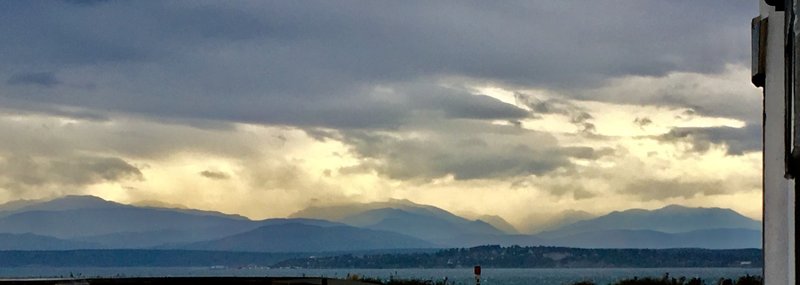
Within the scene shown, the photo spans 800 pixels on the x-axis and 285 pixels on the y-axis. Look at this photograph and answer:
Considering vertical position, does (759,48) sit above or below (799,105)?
above

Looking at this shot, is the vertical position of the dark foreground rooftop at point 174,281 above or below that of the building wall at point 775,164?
below

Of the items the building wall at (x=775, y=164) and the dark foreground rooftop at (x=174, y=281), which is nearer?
the building wall at (x=775, y=164)

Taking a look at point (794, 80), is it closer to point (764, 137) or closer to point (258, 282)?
point (764, 137)

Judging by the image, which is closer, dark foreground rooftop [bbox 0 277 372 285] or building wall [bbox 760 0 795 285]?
building wall [bbox 760 0 795 285]

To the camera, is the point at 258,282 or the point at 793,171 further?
the point at 258,282

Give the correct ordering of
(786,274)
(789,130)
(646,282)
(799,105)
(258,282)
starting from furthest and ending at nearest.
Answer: (646,282), (258,282), (786,274), (789,130), (799,105)

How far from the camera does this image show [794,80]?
11.9 feet

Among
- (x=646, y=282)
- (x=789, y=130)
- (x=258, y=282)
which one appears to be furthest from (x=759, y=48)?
(x=646, y=282)

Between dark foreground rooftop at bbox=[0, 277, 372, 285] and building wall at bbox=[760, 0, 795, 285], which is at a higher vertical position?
building wall at bbox=[760, 0, 795, 285]

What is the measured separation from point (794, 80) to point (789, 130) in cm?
22

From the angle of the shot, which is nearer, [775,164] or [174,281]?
[775,164]

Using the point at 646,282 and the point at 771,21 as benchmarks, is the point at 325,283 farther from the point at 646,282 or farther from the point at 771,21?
the point at 771,21

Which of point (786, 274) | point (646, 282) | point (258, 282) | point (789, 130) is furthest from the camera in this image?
point (646, 282)

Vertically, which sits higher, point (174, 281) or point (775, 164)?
point (775, 164)
